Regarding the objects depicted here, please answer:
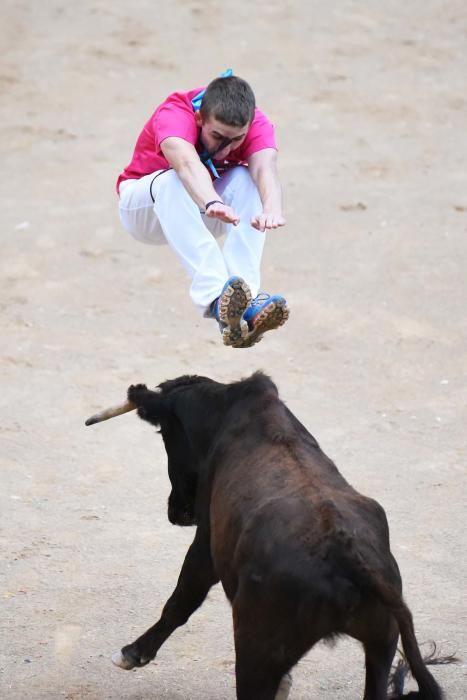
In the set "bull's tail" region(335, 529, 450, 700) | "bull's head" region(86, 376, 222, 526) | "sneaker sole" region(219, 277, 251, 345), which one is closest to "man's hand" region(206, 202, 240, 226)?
"sneaker sole" region(219, 277, 251, 345)

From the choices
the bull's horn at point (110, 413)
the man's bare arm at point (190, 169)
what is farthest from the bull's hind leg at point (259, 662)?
the man's bare arm at point (190, 169)

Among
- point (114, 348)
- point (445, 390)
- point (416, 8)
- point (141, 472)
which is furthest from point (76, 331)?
point (416, 8)

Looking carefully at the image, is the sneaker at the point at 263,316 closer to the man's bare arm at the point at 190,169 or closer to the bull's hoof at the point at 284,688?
the man's bare arm at the point at 190,169

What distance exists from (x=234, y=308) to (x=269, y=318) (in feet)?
0.49

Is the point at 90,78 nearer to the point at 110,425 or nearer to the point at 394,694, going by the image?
the point at 110,425

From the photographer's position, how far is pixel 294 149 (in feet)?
36.7

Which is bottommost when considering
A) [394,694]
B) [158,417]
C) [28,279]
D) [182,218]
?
[28,279]

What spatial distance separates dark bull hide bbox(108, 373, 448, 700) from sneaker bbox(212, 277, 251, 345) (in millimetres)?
322

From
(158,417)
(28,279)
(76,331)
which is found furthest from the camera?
(28,279)

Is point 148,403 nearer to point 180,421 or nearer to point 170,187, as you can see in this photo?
point 180,421

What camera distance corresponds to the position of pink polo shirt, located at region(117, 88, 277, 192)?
17.0 feet

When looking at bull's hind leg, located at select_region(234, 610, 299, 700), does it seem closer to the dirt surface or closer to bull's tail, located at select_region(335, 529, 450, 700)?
bull's tail, located at select_region(335, 529, 450, 700)

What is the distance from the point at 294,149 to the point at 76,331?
3605 mm

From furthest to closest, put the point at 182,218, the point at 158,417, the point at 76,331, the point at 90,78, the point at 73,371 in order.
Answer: the point at 90,78 < the point at 76,331 < the point at 73,371 < the point at 182,218 < the point at 158,417
